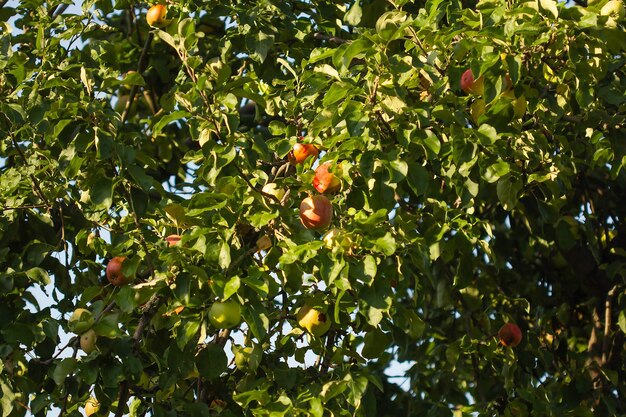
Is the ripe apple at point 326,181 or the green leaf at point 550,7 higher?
the green leaf at point 550,7

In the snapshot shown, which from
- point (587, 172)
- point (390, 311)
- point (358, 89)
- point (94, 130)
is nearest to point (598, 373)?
point (587, 172)

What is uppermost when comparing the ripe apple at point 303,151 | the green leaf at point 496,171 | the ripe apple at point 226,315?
the ripe apple at point 303,151

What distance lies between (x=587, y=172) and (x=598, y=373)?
1.03m

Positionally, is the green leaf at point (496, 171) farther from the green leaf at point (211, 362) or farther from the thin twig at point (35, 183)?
the thin twig at point (35, 183)

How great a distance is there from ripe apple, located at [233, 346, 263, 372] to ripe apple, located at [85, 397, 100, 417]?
41cm

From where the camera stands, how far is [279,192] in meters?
2.88

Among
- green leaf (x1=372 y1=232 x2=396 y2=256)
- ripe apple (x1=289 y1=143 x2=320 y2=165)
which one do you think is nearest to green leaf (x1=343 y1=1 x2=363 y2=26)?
ripe apple (x1=289 y1=143 x2=320 y2=165)

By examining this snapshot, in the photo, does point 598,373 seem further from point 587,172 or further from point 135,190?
point 135,190

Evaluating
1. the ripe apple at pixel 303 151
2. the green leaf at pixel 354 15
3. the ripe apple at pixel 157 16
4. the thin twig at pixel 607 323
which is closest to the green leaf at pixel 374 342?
the ripe apple at pixel 303 151

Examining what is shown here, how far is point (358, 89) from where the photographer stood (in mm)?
2674

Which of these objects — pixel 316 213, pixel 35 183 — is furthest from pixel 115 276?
pixel 316 213

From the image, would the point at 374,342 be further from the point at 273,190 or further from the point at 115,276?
the point at 115,276

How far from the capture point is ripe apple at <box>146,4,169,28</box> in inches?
145

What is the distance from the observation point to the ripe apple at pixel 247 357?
2.90 metres
